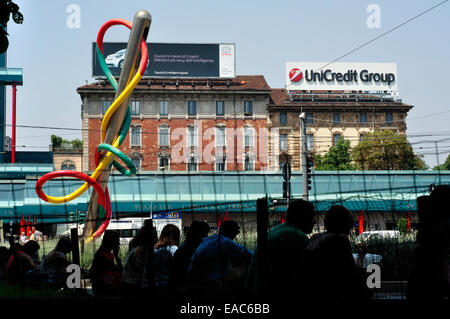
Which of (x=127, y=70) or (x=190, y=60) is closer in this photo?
(x=127, y=70)

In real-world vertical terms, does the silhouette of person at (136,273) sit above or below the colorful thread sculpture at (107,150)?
below

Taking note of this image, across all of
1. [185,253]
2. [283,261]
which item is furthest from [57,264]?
[283,261]

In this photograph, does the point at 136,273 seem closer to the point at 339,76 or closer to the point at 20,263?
the point at 20,263

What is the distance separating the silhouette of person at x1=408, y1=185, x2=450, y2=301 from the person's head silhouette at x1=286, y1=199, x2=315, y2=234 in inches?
35.8

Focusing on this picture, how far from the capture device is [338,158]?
2298 inches

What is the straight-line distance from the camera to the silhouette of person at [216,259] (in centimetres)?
578

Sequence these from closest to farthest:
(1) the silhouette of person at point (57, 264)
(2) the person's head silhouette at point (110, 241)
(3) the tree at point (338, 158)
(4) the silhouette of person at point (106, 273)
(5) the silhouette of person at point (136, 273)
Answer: (5) the silhouette of person at point (136, 273) < (4) the silhouette of person at point (106, 273) < (2) the person's head silhouette at point (110, 241) < (1) the silhouette of person at point (57, 264) < (3) the tree at point (338, 158)

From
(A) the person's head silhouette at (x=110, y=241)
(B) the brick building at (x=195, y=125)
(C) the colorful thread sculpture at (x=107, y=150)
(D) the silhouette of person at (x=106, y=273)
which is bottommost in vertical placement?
(D) the silhouette of person at (x=106, y=273)

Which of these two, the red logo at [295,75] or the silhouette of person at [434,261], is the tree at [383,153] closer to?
the red logo at [295,75]

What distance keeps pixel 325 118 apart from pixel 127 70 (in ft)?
147

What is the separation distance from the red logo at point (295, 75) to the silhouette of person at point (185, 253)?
58467 mm

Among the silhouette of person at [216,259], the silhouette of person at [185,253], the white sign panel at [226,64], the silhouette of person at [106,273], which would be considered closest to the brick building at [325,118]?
the white sign panel at [226,64]

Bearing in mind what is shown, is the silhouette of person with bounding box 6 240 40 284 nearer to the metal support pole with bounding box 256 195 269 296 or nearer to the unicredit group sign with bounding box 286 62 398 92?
the metal support pole with bounding box 256 195 269 296

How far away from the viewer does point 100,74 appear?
59844 mm
